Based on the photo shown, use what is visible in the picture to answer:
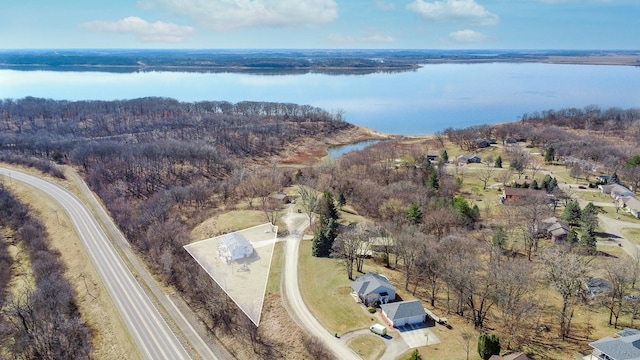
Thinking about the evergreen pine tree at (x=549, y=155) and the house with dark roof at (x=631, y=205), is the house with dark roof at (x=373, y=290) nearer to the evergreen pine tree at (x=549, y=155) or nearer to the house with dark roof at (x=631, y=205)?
the house with dark roof at (x=631, y=205)

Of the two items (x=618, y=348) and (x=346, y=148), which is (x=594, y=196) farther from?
(x=346, y=148)

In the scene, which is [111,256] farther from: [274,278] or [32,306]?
[274,278]

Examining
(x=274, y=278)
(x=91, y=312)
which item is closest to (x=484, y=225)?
(x=274, y=278)

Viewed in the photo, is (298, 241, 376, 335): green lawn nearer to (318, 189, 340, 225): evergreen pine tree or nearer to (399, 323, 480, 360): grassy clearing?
(399, 323, 480, 360): grassy clearing

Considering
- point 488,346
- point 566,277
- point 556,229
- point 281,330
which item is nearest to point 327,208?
point 281,330

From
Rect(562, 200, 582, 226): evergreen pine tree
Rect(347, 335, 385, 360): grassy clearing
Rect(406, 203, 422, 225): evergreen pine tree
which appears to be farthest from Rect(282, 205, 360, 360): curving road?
Rect(562, 200, 582, 226): evergreen pine tree

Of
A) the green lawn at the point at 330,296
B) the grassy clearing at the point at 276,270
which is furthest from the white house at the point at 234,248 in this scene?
the green lawn at the point at 330,296
